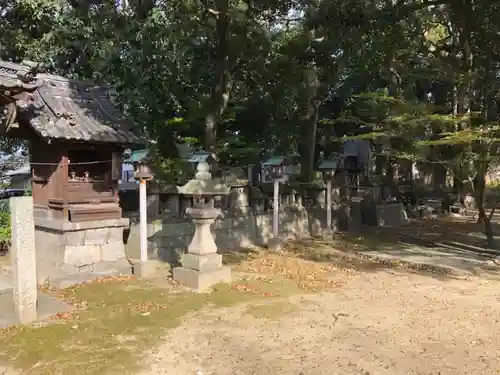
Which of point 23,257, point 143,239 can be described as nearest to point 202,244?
point 143,239

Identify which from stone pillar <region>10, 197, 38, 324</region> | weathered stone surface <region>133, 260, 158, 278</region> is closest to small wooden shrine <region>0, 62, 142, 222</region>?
weathered stone surface <region>133, 260, 158, 278</region>

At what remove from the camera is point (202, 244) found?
30.1 feet

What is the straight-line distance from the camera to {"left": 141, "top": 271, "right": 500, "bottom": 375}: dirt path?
546cm

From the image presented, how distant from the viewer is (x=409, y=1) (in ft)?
36.9

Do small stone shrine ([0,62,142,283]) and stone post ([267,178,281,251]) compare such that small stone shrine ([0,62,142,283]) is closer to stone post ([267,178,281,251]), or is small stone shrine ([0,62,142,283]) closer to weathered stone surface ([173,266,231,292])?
weathered stone surface ([173,266,231,292])

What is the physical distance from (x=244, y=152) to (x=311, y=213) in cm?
314

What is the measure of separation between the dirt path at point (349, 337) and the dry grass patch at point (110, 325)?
42cm

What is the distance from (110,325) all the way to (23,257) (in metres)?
1.62

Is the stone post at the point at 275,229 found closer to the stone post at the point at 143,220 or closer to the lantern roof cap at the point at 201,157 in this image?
the lantern roof cap at the point at 201,157

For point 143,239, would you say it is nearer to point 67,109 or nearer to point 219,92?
point 67,109

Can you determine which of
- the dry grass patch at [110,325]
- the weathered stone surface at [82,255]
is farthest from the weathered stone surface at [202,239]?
the weathered stone surface at [82,255]

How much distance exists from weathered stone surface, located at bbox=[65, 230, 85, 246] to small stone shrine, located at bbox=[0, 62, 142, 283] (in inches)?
0.8

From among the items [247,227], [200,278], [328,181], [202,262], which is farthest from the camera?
[328,181]

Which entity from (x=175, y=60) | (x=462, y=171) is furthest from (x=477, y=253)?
(x=175, y=60)
